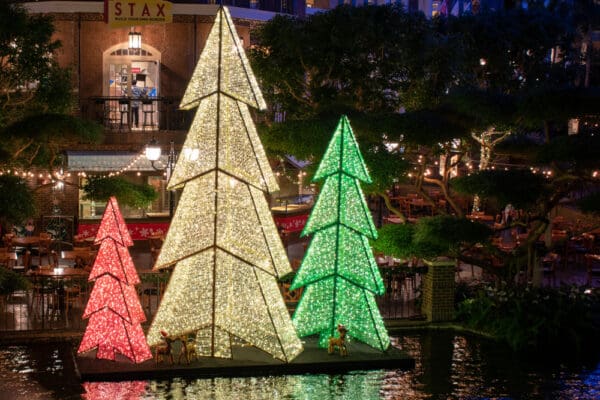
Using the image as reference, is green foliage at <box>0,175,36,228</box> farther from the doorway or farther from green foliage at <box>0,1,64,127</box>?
the doorway

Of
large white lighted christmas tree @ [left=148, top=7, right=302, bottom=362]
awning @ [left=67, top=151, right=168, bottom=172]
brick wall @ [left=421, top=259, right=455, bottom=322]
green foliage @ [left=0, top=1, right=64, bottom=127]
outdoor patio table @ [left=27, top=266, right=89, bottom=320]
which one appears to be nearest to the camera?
large white lighted christmas tree @ [left=148, top=7, right=302, bottom=362]

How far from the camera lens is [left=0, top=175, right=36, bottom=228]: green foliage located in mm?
18328

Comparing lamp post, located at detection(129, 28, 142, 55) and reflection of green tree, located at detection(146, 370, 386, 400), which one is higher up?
Result: lamp post, located at detection(129, 28, 142, 55)

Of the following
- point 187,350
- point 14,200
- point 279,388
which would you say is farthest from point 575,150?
point 14,200

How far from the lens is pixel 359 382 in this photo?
55.5ft

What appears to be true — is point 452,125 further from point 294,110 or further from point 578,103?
point 294,110

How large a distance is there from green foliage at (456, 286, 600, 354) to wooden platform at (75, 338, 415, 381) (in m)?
2.68

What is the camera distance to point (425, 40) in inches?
1036

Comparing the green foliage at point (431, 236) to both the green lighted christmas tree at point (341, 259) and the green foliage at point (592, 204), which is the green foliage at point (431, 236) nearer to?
the green foliage at point (592, 204)

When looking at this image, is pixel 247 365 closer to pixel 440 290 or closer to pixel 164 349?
pixel 164 349

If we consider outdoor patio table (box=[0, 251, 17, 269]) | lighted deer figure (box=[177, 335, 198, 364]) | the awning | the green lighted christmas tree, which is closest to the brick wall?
the green lighted christmas tree

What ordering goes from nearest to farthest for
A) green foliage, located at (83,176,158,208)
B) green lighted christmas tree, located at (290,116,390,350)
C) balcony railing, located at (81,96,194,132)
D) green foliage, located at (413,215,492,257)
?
1. green lighted christmas tree, located at (290,116,390,350)
2. green foliage, located at (83,176,158,208)
3. green foliage, located at (413,215,492,257)
4. balcony railing, located at (81,96,194,132)

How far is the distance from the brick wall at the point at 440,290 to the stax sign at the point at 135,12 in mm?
10775

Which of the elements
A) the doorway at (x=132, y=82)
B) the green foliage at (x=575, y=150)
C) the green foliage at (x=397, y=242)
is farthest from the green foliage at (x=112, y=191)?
the doorway at (x=132, y=82)
